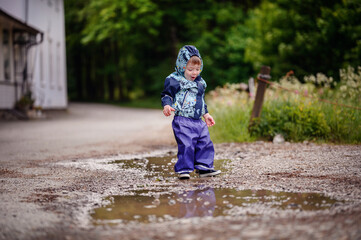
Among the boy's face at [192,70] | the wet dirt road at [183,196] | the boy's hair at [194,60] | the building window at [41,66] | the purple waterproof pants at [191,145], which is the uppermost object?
the building window at [41,66]

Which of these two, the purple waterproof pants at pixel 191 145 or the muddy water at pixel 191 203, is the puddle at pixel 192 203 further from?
the purple waterproof pants at pixel 191 145

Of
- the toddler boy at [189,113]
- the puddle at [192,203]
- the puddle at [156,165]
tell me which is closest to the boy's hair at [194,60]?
the toddler boy at [189,113]

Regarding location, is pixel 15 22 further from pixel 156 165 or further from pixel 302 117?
pixel 156 165

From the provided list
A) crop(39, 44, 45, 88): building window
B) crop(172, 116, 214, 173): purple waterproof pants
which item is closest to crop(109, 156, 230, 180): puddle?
crop(172, 116, 214, 173): purple waterproof pants

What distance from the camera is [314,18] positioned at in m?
19.3

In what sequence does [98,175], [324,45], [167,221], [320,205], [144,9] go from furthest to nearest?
[144,9] < [324,45] < [98,175] < [320,205] < [167,221]

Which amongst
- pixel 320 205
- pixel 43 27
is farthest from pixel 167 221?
pixel 43 27

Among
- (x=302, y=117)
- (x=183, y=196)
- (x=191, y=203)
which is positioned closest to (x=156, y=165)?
(x=183, y=196)

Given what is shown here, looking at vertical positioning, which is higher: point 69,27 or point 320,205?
point 69,27

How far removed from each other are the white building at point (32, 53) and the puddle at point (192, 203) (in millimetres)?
14033

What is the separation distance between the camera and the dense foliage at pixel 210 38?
17984mm

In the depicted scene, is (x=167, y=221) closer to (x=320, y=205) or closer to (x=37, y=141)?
(x=320, y=205)

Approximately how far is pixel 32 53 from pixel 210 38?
49.1 ft

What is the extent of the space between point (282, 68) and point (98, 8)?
19.4 meters
